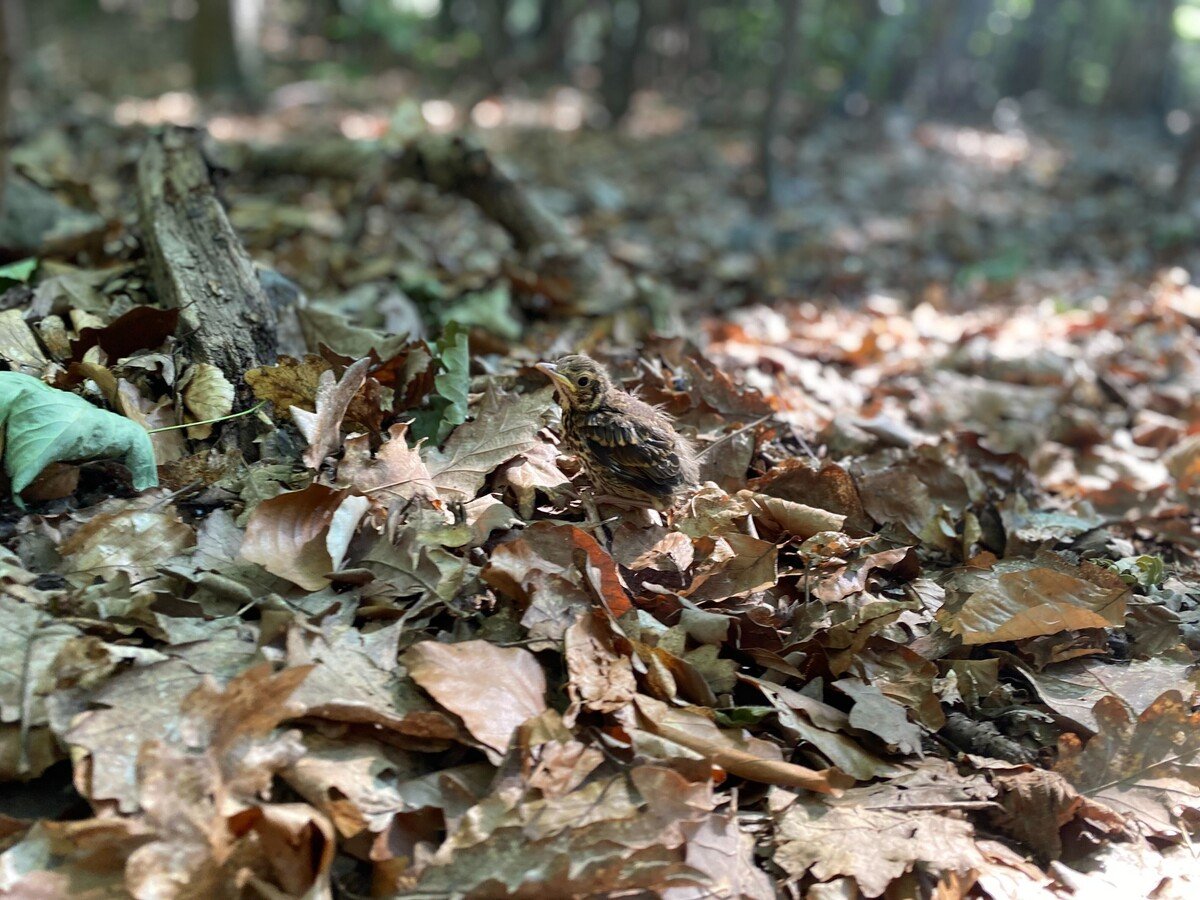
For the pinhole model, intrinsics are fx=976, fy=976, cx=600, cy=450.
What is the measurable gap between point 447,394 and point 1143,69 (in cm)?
2318

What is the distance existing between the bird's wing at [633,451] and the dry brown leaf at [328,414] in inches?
26.8

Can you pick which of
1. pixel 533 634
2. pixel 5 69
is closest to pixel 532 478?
pixel 533 634

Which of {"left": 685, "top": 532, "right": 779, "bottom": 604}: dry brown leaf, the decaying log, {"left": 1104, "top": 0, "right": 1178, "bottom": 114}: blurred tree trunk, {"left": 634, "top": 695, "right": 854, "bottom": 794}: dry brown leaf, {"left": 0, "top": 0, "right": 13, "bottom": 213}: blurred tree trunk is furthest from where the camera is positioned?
{"left": 1104, "top": 0, "right": 1178, "bottom": 114}: blurred tree trunk

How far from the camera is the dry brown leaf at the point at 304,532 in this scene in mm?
2346

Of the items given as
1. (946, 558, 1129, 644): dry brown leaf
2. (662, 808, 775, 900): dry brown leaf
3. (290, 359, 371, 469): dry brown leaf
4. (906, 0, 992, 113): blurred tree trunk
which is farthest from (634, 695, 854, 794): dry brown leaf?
(906, 0, 992, 113): blurred tree trunk

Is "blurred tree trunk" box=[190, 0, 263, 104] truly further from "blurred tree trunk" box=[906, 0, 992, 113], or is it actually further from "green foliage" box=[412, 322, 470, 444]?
"green foliage" box=[412, 322, 470, 444]

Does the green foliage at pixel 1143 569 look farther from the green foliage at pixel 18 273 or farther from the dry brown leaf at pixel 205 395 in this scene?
the green foliage at pixel 18 273

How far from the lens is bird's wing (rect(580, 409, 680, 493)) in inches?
107

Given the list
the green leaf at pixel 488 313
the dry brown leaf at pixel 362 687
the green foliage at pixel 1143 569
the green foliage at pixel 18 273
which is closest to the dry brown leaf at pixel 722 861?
the dry brown leaf at pixel 362 687

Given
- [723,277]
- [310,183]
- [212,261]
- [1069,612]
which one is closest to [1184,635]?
[1069,612]

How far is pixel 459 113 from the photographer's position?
14.1 meters

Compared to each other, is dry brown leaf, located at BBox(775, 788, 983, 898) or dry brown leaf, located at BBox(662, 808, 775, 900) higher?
dry brown leaf, located at BBox(662, 808, 775, 900)

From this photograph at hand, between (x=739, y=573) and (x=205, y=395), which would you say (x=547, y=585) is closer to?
(x=739, y=573)

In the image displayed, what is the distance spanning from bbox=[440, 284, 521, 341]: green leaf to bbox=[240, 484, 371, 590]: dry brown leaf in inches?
79.1
